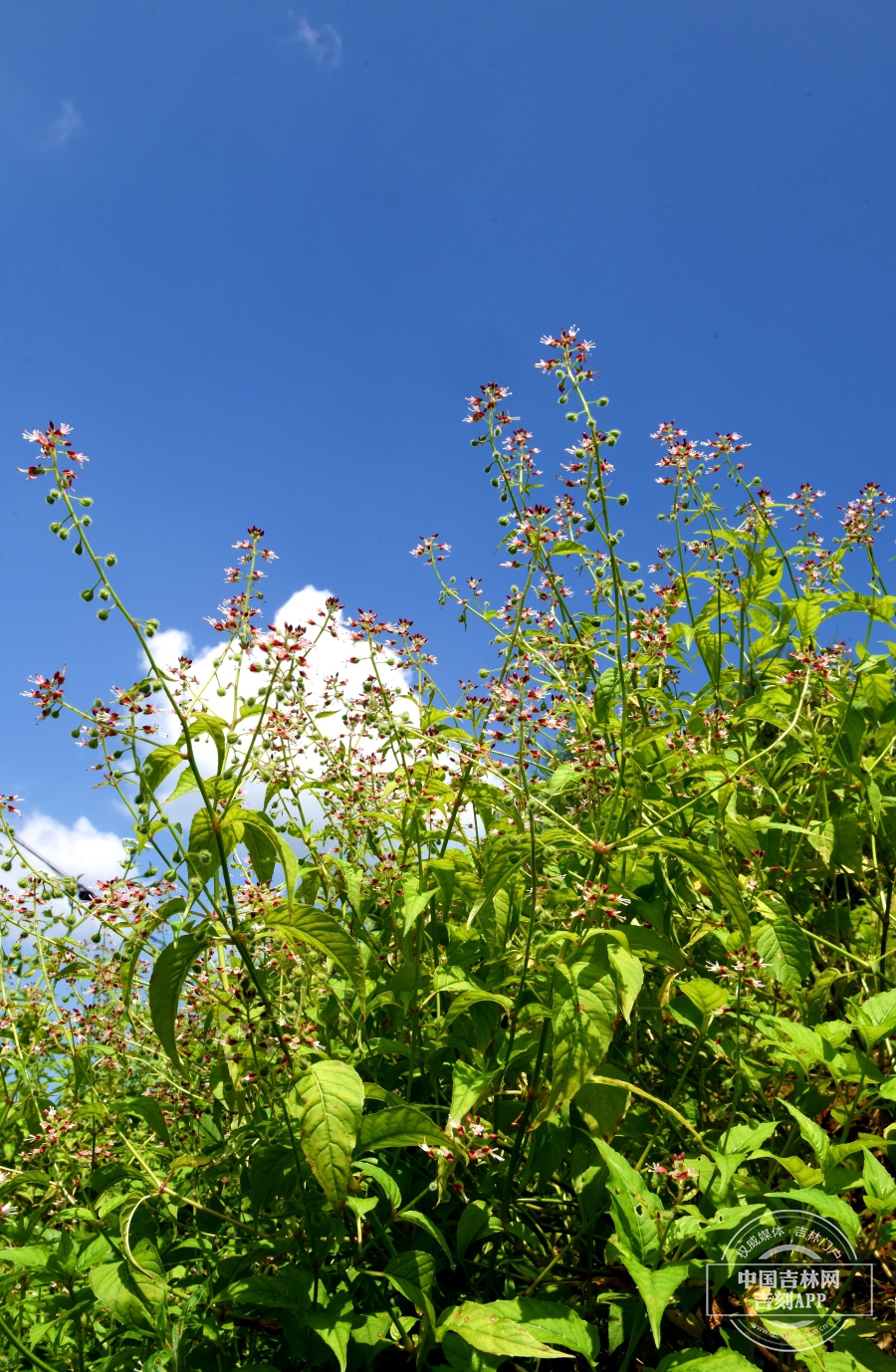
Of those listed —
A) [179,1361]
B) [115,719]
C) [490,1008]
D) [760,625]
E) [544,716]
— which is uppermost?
[760,625]

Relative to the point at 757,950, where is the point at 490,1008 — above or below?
below

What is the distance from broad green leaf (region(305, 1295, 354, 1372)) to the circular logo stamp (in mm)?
819

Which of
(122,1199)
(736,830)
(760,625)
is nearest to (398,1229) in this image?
(122,1199)

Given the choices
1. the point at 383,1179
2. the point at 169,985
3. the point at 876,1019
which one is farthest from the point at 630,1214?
the point at 169,985

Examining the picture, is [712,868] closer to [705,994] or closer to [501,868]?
[705,994]

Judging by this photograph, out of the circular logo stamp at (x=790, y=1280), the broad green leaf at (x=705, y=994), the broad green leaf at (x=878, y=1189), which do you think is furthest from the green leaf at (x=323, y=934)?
the broad green leaf at (x=878, y=1189)

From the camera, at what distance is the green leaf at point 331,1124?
5.84 ft

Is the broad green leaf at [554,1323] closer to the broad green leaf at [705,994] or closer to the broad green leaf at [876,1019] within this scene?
the broad green leaf at [705,994]

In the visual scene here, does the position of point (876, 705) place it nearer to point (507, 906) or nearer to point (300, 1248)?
point (507, 906)

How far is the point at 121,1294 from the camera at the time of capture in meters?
2.14

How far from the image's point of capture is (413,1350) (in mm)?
2102

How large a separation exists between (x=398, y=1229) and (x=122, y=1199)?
0.78 m

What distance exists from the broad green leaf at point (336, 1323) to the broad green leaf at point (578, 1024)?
0.62 metres

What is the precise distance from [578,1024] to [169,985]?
91 cm
